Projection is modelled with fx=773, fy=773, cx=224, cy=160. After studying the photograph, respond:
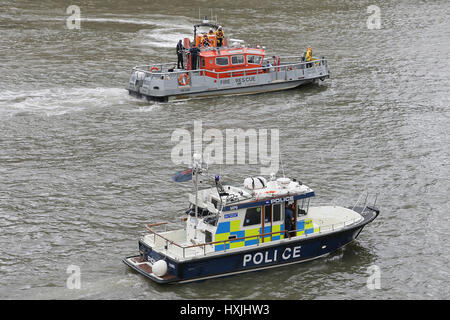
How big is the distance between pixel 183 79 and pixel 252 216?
62.4ft

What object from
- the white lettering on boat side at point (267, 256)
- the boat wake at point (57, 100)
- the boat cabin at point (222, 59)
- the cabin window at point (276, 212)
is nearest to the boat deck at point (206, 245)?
the white lettering on boat side at point (267, 256)

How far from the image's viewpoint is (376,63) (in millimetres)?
45375

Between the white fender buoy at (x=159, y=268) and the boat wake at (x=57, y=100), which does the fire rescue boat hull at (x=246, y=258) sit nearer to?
the white fender buoy at (x=159, y=268)

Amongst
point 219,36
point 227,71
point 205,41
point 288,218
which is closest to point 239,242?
point 288,218

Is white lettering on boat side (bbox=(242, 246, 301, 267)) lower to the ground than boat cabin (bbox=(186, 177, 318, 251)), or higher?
lower

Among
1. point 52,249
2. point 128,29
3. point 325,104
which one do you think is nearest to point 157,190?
point 52,249

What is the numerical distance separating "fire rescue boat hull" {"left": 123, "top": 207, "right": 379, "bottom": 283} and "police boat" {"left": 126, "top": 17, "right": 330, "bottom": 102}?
59.8 ft

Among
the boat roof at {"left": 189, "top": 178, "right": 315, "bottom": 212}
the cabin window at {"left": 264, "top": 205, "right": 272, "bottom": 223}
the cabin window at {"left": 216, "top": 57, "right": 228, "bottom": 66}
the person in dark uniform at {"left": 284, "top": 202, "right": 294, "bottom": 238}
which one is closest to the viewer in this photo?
the boat roof at {"left": 189, "top": 178, "right": 315, "bottom": 212}

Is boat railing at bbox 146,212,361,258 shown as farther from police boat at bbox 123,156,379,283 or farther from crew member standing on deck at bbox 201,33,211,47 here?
crew member standing on deck at bbox 201,33,211,47

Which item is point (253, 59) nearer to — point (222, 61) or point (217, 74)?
point (222, 61)

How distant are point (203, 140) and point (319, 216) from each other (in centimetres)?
1058

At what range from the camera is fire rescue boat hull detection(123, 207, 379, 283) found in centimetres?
2039

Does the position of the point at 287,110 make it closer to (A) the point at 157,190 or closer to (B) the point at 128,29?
(A) the point at 157,190

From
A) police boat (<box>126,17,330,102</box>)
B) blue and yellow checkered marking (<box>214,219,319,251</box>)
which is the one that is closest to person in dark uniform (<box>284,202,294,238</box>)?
blue and yellow checkered marking (<box>214,219,319,251</box>)
